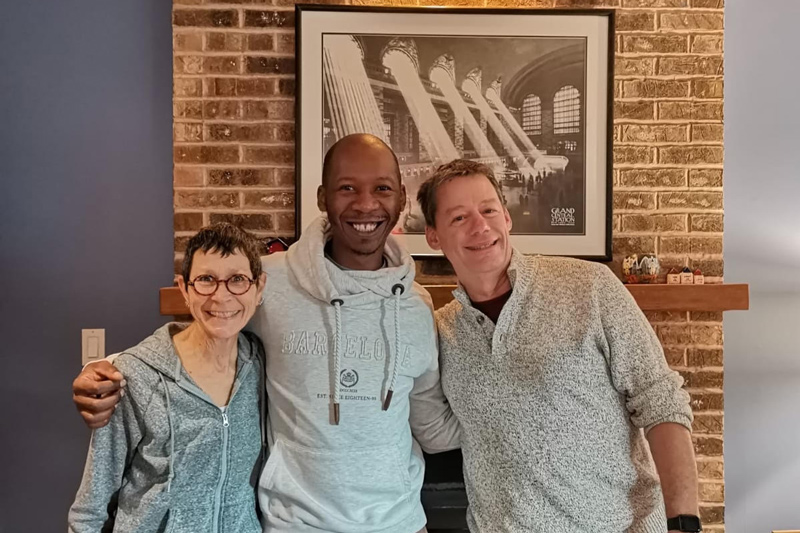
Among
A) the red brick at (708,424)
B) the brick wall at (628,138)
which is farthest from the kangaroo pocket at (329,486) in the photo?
the red brick at (708,424)

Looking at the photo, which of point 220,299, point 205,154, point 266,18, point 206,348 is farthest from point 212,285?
point 266,18

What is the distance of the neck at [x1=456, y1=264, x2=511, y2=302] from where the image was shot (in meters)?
1.34

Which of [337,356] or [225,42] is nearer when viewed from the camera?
[337,356]

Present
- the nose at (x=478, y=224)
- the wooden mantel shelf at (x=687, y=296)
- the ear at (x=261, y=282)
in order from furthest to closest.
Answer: the wooden mantel shelf at (x=687, y=296) < the nose at (x=478, y=224) < the ear at (x=261, y=282)

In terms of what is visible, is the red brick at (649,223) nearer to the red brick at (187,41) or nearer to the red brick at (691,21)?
the red brick at (691,21)

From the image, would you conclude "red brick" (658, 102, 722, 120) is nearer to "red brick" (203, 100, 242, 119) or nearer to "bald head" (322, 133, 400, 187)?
"bald head" (322, 133, 400, 187)

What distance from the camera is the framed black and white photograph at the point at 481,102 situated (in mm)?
2127

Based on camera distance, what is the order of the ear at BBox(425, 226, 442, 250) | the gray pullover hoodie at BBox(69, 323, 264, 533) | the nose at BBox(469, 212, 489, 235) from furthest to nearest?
the ear at BBox(425, 226, 442, 250) → the nose at BBox(469, 212, 489, 235) → the gray pullover hoodie at BBox(69, 323, 264, 533)

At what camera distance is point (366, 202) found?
128 cm

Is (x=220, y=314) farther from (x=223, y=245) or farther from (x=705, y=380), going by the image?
(x=705, y=380)

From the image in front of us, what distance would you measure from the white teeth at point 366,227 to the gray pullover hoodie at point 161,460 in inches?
18.2

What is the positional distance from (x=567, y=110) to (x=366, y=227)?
1.26 meters

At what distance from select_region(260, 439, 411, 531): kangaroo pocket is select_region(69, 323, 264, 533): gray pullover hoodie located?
0.09m

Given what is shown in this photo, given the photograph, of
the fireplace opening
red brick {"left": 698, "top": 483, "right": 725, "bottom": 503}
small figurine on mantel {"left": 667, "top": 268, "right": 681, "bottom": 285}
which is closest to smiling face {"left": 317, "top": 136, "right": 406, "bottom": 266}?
the fireplace opening
